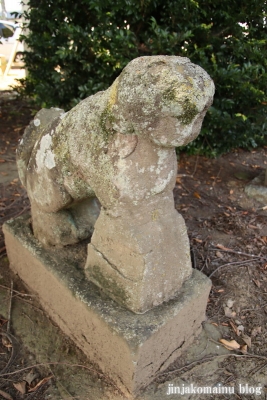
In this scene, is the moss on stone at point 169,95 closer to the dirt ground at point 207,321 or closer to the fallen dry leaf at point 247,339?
the dirt ground at point 207,321

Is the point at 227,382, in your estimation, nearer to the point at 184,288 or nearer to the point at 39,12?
the point at 184,288

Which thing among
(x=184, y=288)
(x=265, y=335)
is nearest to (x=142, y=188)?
(x=184, y=288)

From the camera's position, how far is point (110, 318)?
164 cm

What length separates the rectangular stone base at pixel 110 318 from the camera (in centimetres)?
162

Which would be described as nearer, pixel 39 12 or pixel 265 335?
pixel 265 335

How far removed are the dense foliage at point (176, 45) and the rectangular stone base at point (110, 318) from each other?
7.29ft

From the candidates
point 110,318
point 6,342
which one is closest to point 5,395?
point 6,342

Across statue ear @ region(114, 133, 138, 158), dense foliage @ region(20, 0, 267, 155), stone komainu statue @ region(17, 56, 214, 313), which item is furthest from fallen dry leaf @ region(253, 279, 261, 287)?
dense foliage @ region(20, 0, 267, 155)

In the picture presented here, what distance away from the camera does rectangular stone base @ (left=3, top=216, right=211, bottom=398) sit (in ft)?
5.31

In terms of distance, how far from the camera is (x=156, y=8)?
3.57 meters

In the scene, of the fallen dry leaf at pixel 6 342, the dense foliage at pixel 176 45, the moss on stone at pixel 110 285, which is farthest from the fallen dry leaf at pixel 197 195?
the fallen dry leaf at pixel 6 342

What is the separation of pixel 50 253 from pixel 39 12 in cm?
313

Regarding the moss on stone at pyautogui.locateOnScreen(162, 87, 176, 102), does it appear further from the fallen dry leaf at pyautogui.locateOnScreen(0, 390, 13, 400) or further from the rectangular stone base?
the fallen dry leaf at pyautogui.locateOnScreen(0, 390, 13, 400)

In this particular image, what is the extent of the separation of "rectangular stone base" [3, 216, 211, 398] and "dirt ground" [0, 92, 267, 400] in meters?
0.08
